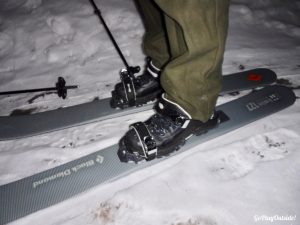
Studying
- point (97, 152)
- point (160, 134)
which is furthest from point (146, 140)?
point (97, 152)

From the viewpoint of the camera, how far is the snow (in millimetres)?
1262

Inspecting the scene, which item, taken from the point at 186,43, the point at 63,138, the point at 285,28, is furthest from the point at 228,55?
the point at 63,138

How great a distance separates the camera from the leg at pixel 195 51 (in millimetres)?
995

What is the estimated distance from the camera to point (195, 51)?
108cm

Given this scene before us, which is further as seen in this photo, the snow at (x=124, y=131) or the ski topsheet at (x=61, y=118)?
the ski topsheet at (x=61, y=118)

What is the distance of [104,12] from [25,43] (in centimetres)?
98

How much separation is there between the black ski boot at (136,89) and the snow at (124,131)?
145 mm

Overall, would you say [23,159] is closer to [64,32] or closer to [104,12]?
[64,32]

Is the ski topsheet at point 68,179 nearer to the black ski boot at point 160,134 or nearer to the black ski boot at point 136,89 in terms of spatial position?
the black ski boot at point 160,134

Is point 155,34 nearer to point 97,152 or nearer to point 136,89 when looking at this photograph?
point 136,89

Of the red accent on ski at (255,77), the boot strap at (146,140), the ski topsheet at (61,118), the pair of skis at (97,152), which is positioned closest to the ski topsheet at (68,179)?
the pair of skis at (97,152)

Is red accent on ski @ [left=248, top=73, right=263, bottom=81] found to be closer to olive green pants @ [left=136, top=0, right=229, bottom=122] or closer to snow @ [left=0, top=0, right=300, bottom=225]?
snow @ [left=0, top=0, right=300, bottom=225]

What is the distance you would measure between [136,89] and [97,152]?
52 centimetres

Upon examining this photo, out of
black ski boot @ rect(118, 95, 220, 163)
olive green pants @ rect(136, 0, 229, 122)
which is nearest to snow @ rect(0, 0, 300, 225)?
black ski boot @ rect(118, 95, 220, 163)
